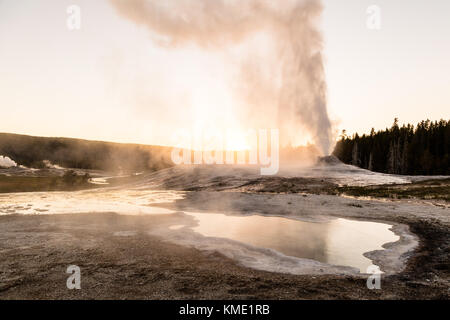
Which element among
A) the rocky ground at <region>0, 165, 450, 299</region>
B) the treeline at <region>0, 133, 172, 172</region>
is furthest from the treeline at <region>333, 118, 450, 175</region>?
the treeline at <region>0, 133, 172, 172</region>

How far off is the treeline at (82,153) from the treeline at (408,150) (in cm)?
8148

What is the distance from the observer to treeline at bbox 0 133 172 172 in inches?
4806

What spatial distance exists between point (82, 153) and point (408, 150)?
471 ft

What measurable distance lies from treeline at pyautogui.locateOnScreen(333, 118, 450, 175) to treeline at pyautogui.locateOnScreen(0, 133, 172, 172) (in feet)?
267

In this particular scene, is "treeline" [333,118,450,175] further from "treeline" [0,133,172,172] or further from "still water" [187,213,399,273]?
"treeline" [0,133,172,172]

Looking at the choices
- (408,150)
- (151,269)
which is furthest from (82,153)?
(151,269)

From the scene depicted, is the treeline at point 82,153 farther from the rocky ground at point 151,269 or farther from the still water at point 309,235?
the rocky ground at point 151,269

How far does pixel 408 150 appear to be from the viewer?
239 ft

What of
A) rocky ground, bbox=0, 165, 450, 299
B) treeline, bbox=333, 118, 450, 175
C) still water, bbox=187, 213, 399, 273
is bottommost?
still water, bbox=187, 213, 399, 273

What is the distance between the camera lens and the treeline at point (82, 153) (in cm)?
12206

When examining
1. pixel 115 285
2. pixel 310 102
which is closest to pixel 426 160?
pixel 310 102

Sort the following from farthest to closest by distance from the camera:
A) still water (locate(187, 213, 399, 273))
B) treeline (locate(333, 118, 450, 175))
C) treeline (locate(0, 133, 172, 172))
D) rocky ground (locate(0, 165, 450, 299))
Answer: treeline (locate(0, 133, 172, 172))
treeline (locate(333, 118, 450, 175))
still water (locate(187, 213, 399, 273))
rocky ground (locate(0, 165, 450, 299))

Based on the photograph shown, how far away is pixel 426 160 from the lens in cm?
6744

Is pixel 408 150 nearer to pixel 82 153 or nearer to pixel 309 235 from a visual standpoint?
pixel 309 235
